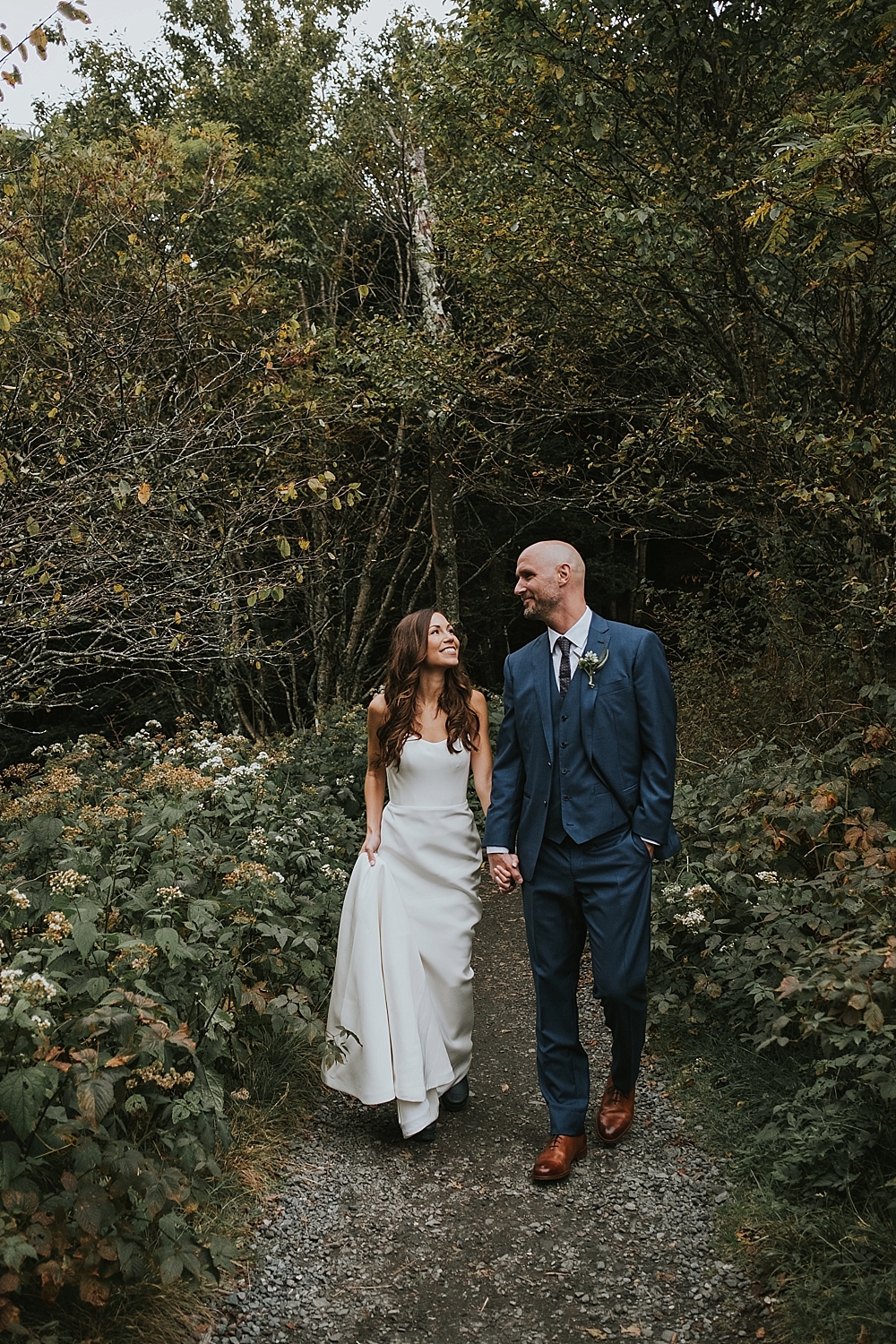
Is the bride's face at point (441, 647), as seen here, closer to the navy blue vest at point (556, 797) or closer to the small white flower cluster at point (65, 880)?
the navy blue vest at point (556, 797)

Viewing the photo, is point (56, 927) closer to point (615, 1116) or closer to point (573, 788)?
point (573, 788)

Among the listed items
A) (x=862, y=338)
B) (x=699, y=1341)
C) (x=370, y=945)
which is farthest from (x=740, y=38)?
(x=699, y=1341)

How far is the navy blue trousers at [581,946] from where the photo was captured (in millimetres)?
3529

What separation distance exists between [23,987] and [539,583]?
207 centimetres

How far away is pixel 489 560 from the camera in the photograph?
1336 centimetres

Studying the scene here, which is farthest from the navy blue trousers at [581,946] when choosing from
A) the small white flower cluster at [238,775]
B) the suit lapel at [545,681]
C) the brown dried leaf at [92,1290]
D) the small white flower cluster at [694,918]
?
the small white flower cluster at [238,775]

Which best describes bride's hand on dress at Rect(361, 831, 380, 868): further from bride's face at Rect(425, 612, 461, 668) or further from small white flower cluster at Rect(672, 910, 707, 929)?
small white flower cluster at Rect(672, 910, 707, 929)

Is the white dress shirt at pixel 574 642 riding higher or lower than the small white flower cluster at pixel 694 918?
higher

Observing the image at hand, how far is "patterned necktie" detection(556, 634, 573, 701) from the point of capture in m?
3.67

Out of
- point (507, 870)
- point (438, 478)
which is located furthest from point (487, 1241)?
point (438, 478)

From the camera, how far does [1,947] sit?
3.08m

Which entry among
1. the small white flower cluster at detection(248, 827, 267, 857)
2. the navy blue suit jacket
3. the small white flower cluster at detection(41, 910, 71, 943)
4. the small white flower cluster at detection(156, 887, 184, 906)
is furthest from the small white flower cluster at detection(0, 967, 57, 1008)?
the small white flower cluster at detection(248, 827, 267, 857)

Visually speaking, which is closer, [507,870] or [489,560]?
[507,870]

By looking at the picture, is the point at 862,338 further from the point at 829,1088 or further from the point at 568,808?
the point at 829,1088
